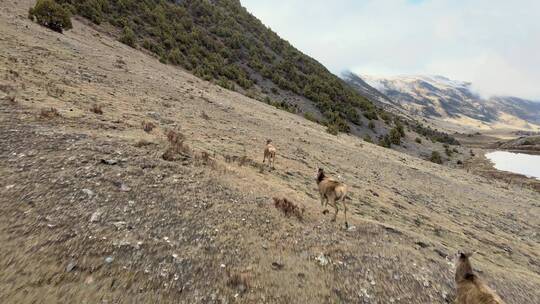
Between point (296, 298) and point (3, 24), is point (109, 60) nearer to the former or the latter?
point (3, 24)

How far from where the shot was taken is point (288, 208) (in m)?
9.20

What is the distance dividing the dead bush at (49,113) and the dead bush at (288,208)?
309 inches

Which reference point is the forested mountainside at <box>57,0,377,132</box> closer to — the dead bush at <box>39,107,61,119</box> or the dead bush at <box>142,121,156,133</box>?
the dead bush at <box>142,121,156,133</box>

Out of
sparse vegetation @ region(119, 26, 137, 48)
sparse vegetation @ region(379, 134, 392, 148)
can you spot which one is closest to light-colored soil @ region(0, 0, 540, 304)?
sparse vegetation @ region(119, 26, 137, 48)

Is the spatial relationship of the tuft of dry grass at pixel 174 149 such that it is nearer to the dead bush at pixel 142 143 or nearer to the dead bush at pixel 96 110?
the dead bush at pixel 142 143

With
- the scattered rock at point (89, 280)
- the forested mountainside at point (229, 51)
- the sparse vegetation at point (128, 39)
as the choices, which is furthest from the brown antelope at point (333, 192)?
the sparse vegetation at point (128, 39)

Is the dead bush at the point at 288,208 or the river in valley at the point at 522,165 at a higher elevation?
the river in valley at the point at 522,165

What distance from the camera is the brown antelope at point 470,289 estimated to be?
5.36 m

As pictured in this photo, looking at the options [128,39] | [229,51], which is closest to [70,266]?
[128,39]

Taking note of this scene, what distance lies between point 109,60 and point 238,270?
21750mm

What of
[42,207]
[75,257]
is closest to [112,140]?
[42,207]

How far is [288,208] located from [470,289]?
15.2ft

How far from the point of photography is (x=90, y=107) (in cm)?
1337

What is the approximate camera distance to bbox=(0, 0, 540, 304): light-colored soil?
568 cm
